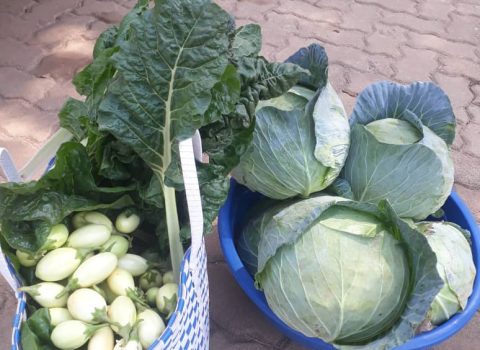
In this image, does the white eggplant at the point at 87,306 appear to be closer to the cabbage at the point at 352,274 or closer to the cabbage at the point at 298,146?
the cabbage at the point at 352,274

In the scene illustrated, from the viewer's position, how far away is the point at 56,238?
3.71 ft

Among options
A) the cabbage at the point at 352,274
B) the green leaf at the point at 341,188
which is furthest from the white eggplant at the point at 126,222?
the green leaf at the point at 341,188

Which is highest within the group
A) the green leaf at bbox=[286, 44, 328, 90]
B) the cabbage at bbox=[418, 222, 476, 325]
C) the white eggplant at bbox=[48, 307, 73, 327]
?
the green leaf at bbox=[286, 44, 328, 90]

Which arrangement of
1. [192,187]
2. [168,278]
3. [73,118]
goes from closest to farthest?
[192,187] < [168,278] < [73,118]

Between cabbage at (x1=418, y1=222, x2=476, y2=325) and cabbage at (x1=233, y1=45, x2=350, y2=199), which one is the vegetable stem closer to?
cabbage at (x1=233, y1=45, x2=350, y2=199)

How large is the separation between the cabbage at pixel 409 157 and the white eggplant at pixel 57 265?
0.73 meters

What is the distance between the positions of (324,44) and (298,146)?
70.4 inches

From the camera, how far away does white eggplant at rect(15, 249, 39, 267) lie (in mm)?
1132

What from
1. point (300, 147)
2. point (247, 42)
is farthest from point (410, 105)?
point (247, 42)

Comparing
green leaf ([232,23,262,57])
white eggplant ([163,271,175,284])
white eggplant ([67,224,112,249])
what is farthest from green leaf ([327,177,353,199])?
white eggplant ([67,224,112,249])

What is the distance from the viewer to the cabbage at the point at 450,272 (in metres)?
1.29

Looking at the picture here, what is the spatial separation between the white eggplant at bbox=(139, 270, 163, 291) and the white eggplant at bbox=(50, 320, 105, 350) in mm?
183

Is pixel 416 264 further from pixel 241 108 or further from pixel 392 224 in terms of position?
pixel 241 108

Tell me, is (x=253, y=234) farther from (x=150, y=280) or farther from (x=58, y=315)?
(x=58, y=315)
